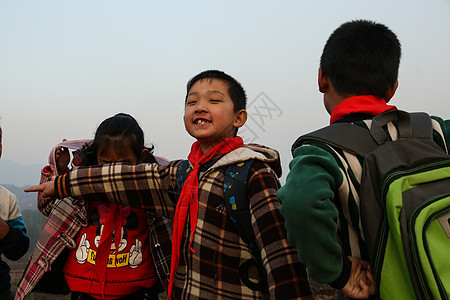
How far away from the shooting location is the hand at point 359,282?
1.21 metres

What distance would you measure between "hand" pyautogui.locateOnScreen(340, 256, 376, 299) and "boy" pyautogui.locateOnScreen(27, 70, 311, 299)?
0.26m

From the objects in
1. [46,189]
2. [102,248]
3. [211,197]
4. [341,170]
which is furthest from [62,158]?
[341,170]

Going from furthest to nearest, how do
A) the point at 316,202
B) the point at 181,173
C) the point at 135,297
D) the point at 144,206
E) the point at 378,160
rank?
the point at 135,297 < the point at 144,206 < the point at 181,173 < the point at 378,160 < the point at 316,202

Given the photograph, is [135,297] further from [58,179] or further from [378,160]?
[378,160]

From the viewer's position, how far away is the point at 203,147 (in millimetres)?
1951

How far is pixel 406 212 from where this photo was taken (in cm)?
109

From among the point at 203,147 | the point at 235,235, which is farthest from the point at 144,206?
the point at 235,235

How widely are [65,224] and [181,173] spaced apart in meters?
0.91

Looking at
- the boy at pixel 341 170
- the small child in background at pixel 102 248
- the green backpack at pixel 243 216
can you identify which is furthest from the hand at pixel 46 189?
the boy at pixel 341 170

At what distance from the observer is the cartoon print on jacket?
6.97 feet

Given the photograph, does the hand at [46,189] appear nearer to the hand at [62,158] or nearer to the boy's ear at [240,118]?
the hand at [62,158]

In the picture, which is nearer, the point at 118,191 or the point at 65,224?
the point at 118,191

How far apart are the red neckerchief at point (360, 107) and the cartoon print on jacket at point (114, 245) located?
4.76ft

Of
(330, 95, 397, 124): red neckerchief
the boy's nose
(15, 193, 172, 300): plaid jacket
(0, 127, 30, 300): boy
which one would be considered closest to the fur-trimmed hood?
the boy's nose
